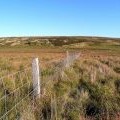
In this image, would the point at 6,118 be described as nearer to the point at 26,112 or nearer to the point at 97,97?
the point at 26,112

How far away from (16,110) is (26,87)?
2.91 meters

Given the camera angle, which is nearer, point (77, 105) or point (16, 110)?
point (16, 110)

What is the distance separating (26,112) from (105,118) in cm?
164

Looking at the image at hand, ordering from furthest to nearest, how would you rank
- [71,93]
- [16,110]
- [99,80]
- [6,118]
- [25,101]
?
[99,80] < [71,93] < [25,101] < [16,110] < [6,118]

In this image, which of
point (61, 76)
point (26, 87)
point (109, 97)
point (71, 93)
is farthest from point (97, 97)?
point (61, 76)

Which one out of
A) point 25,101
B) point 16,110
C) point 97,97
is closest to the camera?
point 16,110

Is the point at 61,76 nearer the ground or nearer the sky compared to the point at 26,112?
nearer the ground

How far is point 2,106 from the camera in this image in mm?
6801

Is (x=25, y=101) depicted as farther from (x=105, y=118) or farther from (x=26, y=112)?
(x=105, y=118)

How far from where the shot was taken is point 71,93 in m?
9.76

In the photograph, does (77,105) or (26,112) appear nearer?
(26,112)

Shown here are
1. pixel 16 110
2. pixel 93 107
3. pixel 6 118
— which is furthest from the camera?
pixel 93 107

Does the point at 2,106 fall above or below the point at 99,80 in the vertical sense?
above

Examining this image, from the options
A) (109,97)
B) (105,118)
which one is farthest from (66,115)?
(109,97)
